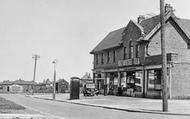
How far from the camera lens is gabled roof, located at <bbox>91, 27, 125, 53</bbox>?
156 feet

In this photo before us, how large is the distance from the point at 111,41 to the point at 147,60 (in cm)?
1465

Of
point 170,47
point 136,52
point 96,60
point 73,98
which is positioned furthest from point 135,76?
point 96,60

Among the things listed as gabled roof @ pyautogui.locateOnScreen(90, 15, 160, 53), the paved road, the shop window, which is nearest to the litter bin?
the shop window

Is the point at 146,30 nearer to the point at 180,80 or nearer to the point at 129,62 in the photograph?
the point at 129,62

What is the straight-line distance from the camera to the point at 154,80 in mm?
35312

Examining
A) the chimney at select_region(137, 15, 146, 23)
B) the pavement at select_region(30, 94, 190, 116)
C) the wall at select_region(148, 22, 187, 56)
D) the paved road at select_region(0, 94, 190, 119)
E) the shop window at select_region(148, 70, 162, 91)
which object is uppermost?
the chimney at select_region(137, 15, 146, 23)

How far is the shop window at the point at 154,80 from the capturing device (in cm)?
3456

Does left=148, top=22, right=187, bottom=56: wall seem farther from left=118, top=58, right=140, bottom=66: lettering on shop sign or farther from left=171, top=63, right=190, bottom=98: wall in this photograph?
left=171, top=63, right=190, bottom=98: wall

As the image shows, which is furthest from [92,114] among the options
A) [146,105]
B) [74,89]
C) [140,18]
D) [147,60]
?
[140,18]

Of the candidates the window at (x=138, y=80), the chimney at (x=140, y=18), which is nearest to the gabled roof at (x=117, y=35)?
the chimney at (x=140, y=18)

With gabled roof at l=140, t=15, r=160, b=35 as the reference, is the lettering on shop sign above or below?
below

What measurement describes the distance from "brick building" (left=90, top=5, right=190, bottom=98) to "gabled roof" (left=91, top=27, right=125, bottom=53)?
211 millimetres

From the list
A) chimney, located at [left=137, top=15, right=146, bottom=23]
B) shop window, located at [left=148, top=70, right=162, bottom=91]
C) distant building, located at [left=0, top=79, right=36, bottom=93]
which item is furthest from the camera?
distant building, located at [left=0, top=79, right=36, bottom=93]

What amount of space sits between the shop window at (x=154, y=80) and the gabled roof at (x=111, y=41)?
34.3ft
